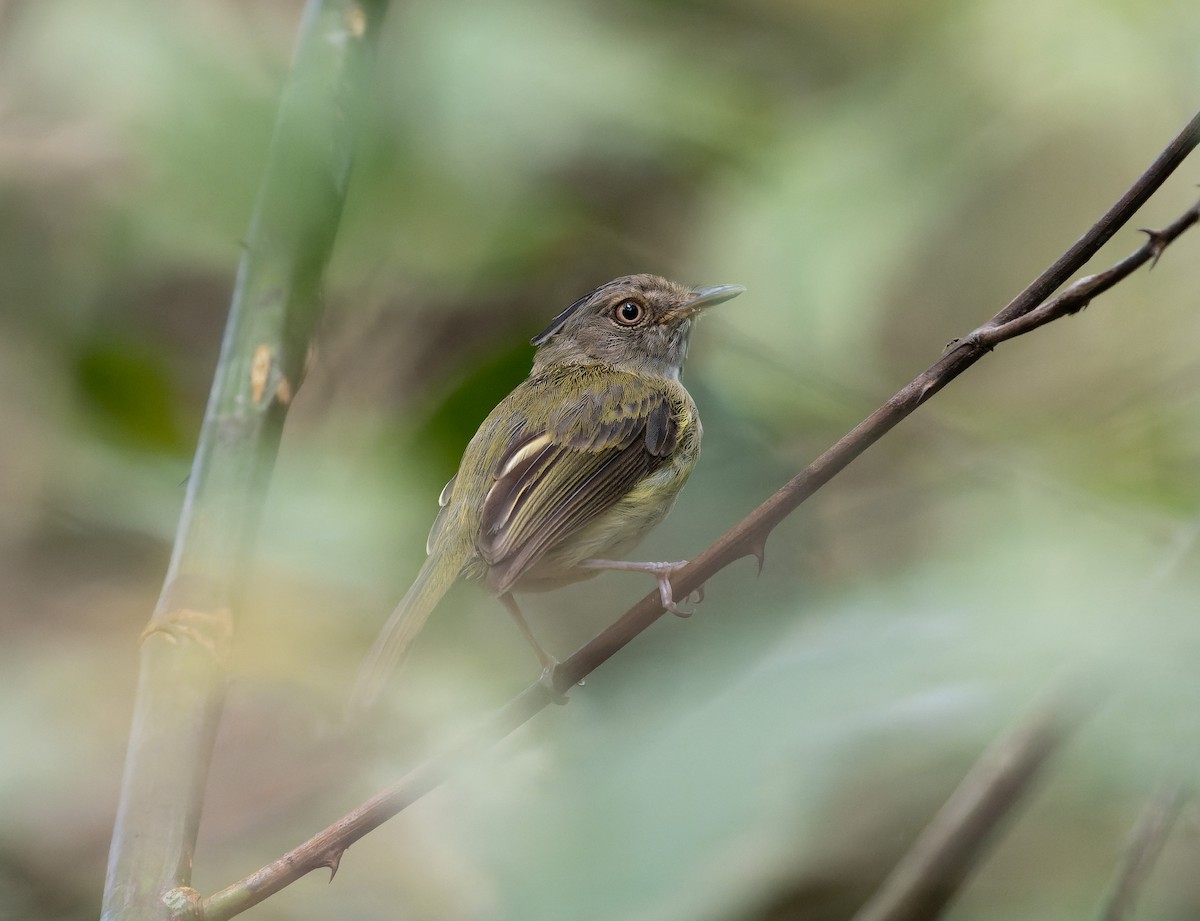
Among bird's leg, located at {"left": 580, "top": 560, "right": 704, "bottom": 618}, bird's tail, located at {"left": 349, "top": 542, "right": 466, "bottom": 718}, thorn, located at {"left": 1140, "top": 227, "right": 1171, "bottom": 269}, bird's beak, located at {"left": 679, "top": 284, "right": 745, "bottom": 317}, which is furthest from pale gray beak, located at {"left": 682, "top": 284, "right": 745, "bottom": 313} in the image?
thorn, located at {"left": 1140, "top": 227, "right": 1171, "bottom": 269}

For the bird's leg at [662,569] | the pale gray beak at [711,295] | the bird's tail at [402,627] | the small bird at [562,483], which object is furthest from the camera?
the pale gray beak at [711,295]

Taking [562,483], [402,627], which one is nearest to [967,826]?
[402,627]

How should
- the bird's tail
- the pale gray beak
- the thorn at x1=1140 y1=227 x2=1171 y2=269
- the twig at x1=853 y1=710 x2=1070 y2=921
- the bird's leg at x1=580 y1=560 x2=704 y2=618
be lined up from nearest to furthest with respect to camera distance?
the thorn at x1=1140 y1=227 x2=1171 y2=269 → the twig at x1=853 y1=710 x2=1070 y2=921 → the bird's leg at x1=580 y1=560 x2=704 y2=618 → the bird's tail → the pale gray beak

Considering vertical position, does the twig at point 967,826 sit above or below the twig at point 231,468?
below

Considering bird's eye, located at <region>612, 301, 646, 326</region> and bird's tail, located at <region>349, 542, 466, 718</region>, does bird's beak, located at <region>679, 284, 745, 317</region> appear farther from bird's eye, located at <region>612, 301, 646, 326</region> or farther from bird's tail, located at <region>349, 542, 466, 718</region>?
bird's tail, located at <region>349, 542, 466, 718</region>

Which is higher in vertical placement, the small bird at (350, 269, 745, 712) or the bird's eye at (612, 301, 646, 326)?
the bird's eye at (612, 301, 646, 326)

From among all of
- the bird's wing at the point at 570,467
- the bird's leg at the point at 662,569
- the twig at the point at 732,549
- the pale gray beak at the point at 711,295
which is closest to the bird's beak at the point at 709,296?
the pale gray beak at the point at 711,295

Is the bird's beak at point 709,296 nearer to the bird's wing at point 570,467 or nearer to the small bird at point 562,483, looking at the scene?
the small bird at point 562,483

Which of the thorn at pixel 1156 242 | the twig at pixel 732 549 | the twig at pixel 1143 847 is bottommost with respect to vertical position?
the twig at pixel 1143 847

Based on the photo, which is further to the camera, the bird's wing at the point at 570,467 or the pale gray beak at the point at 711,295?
the pale gray beak at the point at 711,295

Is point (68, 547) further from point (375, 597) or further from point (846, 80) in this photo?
point (846, 80)
